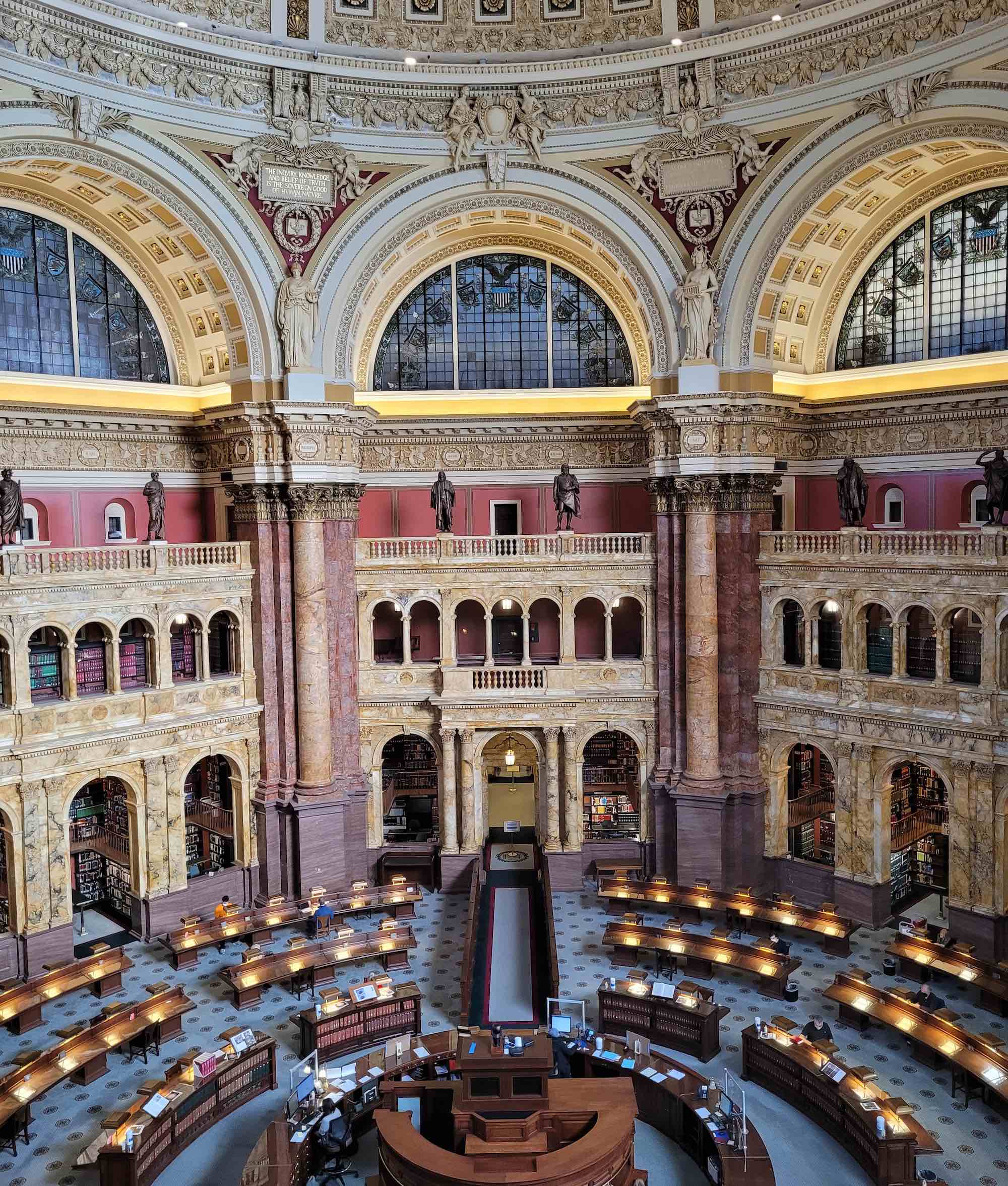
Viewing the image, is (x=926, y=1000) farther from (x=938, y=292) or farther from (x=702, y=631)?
(x=938, y=292)

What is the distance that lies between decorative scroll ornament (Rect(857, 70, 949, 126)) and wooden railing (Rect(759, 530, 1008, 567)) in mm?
9980

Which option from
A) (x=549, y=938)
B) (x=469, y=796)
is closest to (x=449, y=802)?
(x=469, y=796)

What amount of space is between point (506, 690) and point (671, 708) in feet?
15.5

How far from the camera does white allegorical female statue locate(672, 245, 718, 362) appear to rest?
2684 cm

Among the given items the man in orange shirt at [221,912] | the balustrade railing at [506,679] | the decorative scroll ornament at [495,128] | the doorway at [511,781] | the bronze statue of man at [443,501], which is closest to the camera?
the man in orange shirt at [221,912]

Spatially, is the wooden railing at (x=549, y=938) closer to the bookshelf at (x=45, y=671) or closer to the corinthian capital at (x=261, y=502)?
the corinthian capital at (x=261, y=502)

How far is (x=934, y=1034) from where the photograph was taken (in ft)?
63.1

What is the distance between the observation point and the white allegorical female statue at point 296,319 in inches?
1052

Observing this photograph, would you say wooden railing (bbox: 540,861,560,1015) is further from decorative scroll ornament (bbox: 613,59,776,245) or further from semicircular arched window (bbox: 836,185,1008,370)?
decorative scroll ornament (bbox: 613,59,776,245)

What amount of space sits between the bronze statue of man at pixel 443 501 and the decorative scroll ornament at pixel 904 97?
14.2 metres

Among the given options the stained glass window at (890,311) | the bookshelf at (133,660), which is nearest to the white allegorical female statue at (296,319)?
the bookshelf at (133,660)

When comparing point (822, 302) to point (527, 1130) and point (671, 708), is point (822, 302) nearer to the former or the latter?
point (671, 708)

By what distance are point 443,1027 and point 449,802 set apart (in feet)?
27.5

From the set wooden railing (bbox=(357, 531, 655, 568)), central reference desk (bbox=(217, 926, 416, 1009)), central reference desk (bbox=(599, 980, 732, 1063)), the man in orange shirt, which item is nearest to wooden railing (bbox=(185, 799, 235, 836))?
the man in orange shirt
